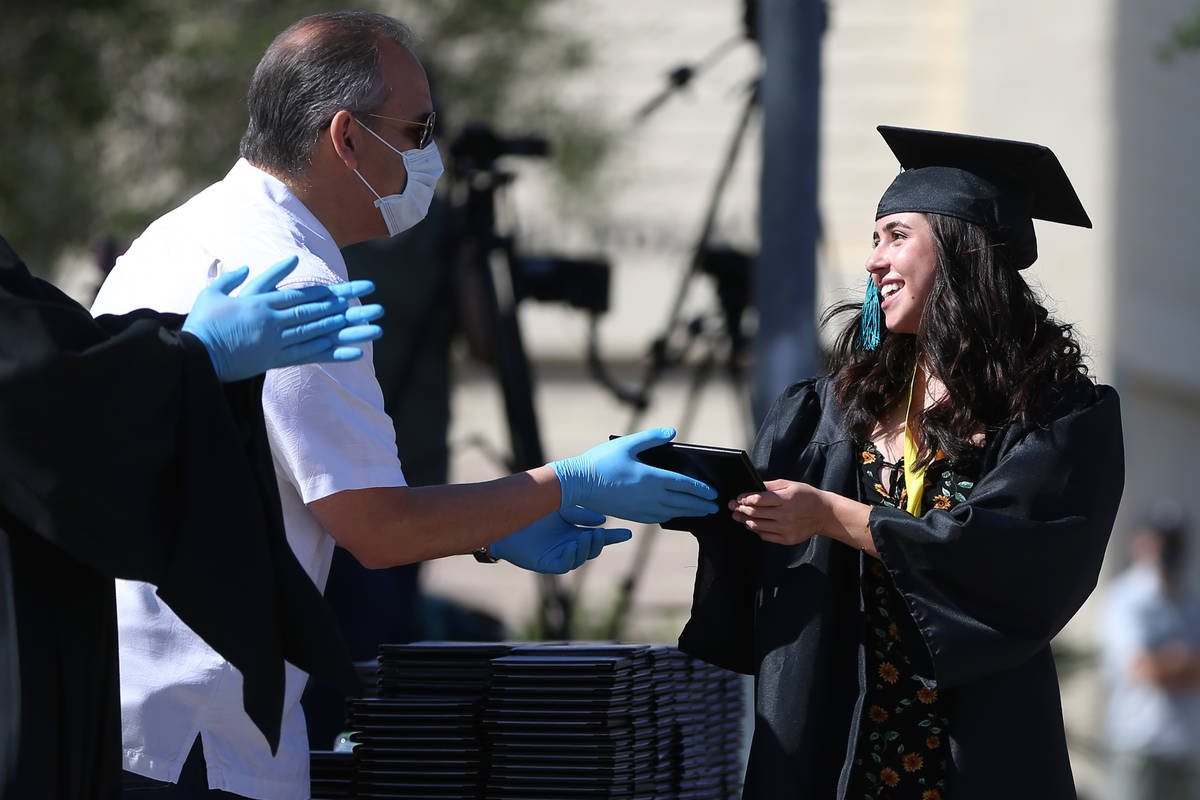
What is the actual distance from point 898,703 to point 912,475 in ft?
1.23

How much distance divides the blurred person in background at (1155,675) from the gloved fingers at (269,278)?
6000mm

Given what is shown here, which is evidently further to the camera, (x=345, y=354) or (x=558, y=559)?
(x=558, y=559)

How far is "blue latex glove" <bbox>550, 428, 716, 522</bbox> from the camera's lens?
258cm

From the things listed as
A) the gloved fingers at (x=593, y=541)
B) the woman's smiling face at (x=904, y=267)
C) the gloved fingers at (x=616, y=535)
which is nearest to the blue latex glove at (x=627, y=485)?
the gloved fingers at (x=616, y=535)

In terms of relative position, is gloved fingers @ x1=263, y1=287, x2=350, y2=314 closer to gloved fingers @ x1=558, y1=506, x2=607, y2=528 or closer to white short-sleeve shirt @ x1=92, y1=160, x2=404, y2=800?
white short-sleeve shirt @ x1=92, y1=160, x2=404, y2=800

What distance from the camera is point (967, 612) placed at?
96.0 inches

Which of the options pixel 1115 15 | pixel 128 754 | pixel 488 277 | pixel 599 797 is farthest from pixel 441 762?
pixel 1115 15

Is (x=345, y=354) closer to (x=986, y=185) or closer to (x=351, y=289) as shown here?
(x=351, y=289)

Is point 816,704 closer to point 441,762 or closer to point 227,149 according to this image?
point 441,762

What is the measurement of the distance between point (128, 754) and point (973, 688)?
1290 mm

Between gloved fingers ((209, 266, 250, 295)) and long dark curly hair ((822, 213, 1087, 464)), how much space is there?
1075 millimetres

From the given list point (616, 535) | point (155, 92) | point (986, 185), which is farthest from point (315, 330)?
point (155, 92)

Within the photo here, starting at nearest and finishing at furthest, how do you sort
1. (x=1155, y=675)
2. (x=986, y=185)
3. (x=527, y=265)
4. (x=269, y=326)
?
(x=269, y=326), (x=986, y=185), (x=527, y=265), (x=1155, y=675)

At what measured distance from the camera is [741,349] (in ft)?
19.4
